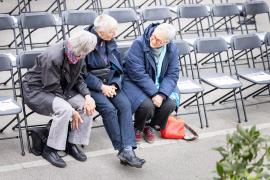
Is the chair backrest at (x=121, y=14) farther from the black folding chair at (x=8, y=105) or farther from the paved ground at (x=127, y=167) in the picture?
the black folding chair at (x=8, y=105)

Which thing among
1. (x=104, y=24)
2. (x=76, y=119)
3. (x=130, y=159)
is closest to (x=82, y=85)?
(x=76, y=119)

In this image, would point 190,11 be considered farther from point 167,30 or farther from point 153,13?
point 167,30

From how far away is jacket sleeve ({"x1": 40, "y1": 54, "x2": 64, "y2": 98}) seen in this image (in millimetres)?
2826

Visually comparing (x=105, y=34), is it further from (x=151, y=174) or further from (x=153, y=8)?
(x=153, y=8)

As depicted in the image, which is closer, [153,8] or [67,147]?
[67,147]

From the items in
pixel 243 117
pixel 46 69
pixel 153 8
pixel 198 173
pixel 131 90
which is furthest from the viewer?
pixel 153 8

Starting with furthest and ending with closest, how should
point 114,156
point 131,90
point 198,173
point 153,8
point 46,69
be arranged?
point 153,8 < point 131,90 < point 114,156 < point 198,173 < point 46,69

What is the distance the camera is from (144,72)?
11.4ft

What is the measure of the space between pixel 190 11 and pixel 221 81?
173cm

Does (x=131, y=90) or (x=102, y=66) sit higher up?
(x=102, y=66)

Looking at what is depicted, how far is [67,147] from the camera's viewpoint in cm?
320

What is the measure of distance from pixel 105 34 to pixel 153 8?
2.13m

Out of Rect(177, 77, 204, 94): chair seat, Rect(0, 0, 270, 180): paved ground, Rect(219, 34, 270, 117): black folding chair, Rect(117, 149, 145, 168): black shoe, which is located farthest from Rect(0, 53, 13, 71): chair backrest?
Rect(219, 34, 270, 117): black folding chair

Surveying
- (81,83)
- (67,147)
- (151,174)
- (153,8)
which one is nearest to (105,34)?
(81,83)
